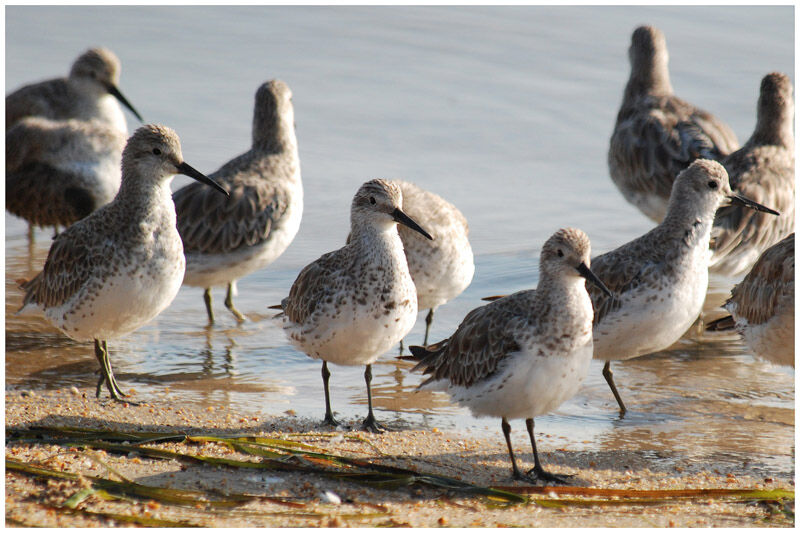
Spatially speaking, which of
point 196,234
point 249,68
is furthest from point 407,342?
point 249,68

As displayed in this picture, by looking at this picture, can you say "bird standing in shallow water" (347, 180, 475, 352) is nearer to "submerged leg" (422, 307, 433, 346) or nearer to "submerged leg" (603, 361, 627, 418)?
"submerged leg" (422, 307, 433, 346)

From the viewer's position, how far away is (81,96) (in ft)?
39.8

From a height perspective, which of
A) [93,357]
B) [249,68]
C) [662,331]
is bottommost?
[93,357]

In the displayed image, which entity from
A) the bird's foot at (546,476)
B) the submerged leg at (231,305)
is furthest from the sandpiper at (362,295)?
the submerged leg at (231,305)

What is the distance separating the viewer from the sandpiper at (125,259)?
6391 millimetres

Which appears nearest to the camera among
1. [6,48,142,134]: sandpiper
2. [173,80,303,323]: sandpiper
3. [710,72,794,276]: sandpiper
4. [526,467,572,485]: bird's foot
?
[526,467,572,485]: bird's foot

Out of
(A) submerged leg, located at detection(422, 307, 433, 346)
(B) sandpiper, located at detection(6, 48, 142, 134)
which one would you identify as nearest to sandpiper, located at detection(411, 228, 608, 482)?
(A) submerged leg, located at detection(422, 307, 433, 346)

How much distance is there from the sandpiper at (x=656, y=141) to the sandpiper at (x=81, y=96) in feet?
18.1

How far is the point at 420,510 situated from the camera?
16.2 feet

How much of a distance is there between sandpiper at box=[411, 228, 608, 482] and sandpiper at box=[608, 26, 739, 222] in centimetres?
477

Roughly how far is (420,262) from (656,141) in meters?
3.79

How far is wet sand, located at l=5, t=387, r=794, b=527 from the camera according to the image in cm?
475

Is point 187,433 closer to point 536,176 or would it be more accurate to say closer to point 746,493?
point 746,493

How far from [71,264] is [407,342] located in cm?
284
